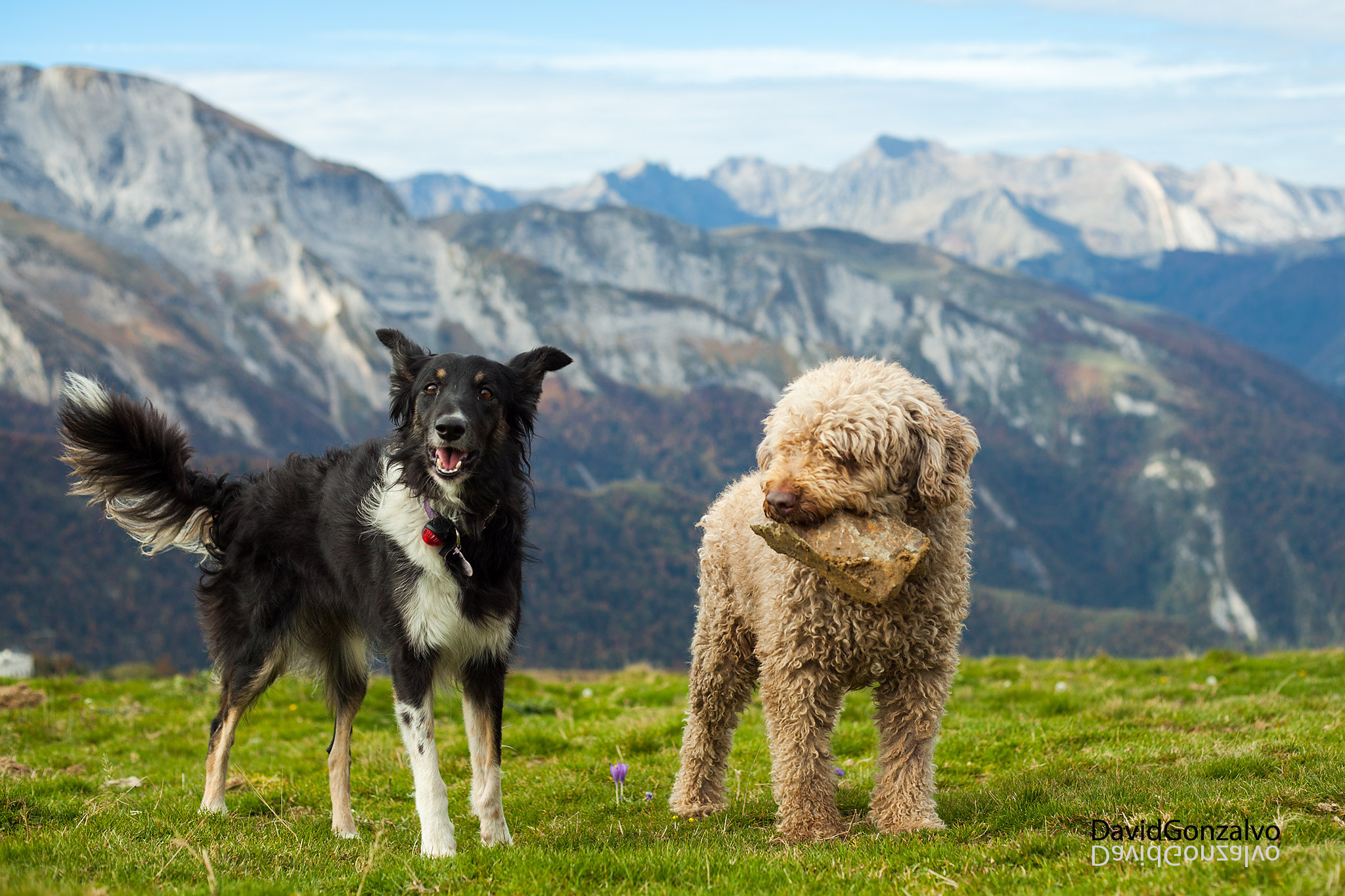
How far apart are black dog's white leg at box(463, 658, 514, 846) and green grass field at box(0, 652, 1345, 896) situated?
27 centimetres

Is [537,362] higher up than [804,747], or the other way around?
[537,362]

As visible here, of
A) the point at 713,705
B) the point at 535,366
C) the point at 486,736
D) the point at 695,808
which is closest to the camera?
the point at 486,736

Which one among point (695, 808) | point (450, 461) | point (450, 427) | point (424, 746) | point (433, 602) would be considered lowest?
point (695, 808)

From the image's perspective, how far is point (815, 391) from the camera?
679 cm

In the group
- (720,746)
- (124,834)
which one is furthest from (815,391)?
(124,834)

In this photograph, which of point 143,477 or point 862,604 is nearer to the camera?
point 862,604

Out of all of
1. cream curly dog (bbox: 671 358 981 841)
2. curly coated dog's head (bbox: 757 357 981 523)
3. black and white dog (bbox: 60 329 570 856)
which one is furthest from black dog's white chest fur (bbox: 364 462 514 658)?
curly coated dog's head (bbox: 757 357 981 523)

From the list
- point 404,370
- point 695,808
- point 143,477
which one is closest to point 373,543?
point 404,370

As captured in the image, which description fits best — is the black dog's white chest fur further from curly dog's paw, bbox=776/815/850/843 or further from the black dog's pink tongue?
curly dog's paw, bbox=776/815/850/843

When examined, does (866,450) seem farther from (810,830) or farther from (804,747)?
Answer: (810,830)

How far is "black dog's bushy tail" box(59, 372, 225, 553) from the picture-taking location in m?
8.34

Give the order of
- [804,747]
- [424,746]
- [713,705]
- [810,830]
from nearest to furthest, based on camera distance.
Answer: [424,746] → [810,830] → [804,747] → [713,705]

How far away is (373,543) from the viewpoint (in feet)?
23.6

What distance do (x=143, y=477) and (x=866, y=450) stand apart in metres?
5.93
